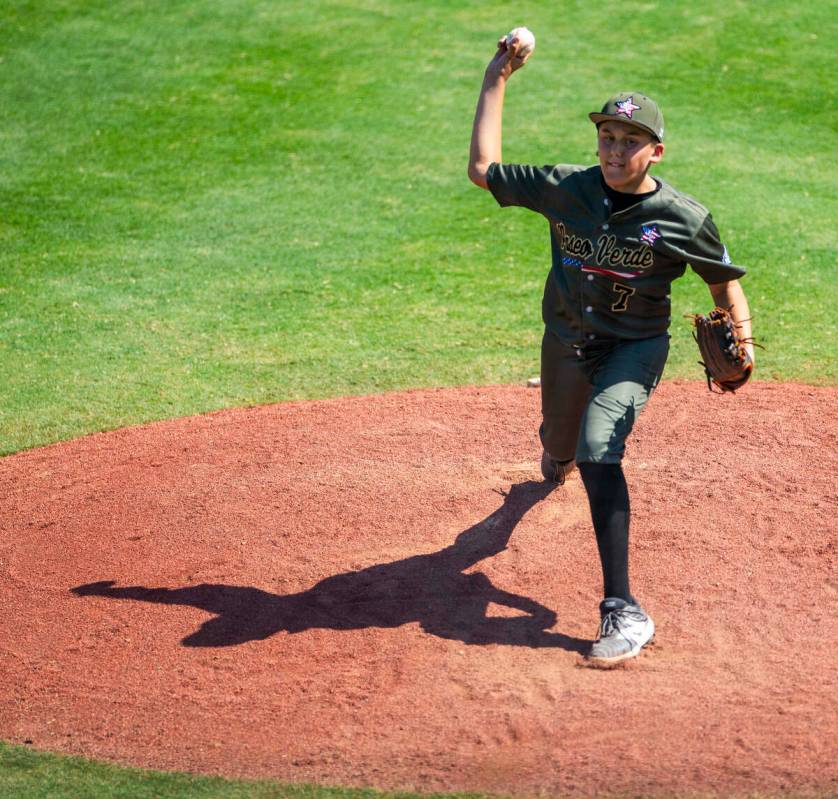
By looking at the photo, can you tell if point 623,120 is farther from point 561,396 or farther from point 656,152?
point 561,396

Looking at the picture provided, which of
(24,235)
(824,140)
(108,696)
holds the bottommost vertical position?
(108,696)

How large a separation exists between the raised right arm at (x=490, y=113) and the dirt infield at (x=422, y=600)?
1.73 metres

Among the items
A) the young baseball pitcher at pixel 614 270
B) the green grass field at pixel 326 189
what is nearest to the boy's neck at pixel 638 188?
the young baseball pitcher at pixel 614 270

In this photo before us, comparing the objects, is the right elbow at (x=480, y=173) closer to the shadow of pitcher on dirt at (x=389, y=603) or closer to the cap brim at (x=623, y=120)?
the cap brim at (x=623, y=120)

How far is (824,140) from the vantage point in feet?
37.3

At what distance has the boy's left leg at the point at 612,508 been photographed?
15.2 feet

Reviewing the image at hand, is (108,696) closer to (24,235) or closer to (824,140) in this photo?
(24,235)

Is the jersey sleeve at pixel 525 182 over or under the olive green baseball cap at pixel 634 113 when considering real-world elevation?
under

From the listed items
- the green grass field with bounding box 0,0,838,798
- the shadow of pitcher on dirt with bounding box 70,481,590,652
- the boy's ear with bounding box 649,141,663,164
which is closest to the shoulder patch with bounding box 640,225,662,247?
the boy's ear with bounding box 649,141,663,164

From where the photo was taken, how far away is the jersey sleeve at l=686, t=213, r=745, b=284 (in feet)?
15.6

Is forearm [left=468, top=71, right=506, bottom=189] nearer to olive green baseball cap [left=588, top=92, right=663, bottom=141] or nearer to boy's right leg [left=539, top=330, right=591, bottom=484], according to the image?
olive green baseball cap [left=588, top=92, right=663, bottom=141]

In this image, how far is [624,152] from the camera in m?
4.68

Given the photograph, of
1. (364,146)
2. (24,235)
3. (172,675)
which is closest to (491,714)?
(172,675)

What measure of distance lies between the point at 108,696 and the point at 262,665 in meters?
0.60
